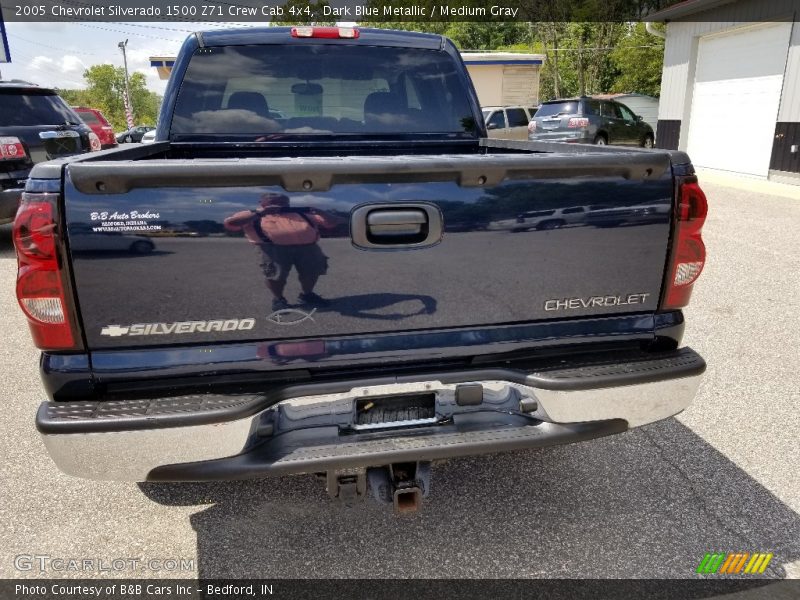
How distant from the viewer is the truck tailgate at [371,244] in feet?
6.36

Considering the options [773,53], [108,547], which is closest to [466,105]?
[108,547]

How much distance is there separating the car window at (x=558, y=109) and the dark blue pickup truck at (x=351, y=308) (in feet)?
51.9

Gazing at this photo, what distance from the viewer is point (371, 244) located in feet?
6.84

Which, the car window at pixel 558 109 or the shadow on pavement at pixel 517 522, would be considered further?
the car window at pixel 558 109

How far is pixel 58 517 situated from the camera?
2.76m

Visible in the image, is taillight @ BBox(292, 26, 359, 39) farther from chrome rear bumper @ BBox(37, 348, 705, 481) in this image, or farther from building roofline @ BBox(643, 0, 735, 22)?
building roofline @ BBox(643, 0, 735, 22)

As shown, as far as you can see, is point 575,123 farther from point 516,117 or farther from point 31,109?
point 31,109

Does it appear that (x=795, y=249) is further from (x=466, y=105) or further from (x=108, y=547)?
(x=108, y=547)

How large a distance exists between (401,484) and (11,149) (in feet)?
24.7

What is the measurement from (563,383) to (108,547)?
200cm

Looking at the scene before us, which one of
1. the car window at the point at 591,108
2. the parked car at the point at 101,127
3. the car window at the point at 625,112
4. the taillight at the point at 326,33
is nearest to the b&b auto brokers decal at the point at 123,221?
the taillight at the point at 326,33

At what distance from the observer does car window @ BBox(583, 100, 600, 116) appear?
1716 cm

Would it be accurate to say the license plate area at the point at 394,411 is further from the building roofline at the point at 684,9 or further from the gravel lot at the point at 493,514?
the building roofline at the point at 684,9

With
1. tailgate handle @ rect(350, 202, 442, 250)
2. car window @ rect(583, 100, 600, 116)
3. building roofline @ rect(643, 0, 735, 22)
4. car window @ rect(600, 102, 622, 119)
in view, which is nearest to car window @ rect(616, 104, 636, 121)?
car window @ rect(600, 102, 622, 119)
